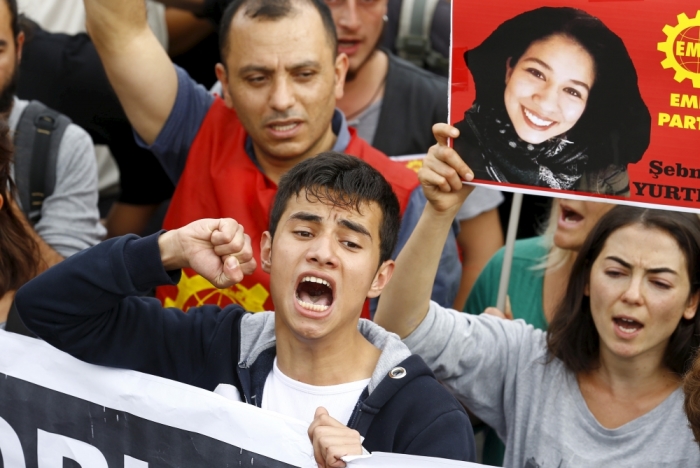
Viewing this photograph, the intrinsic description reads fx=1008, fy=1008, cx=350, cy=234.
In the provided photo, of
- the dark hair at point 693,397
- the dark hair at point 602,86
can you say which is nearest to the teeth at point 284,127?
the dark hair at point 602,86

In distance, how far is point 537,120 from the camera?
230cm

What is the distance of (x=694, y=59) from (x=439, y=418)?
0.94 m

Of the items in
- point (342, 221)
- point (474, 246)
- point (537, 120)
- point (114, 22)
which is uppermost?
point (114, 22)

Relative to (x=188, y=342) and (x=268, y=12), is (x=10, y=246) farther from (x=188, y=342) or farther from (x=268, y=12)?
(x=268, y=12)

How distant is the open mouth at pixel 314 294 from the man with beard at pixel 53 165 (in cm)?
120

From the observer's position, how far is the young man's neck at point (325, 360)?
2.31 m

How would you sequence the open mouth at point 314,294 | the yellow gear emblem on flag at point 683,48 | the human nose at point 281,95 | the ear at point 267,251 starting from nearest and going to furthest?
the yellow gear emblem on flag at point 683,48
the open mouth at point 314,294
the ear at point 267,251
the human nose at point 281,95

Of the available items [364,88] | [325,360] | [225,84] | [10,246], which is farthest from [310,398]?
[364,88]

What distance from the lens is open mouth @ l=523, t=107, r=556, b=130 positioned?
→ 90.1 inches

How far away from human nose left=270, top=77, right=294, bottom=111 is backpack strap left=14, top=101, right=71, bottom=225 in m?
0.78

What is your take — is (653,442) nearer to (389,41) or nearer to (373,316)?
(373,316)

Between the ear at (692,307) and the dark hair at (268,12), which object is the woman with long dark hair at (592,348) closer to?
the ear at (692,307)

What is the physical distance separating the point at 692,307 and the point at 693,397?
509 millimetres

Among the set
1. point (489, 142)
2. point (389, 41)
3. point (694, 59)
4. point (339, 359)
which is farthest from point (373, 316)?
point (389, 41)
